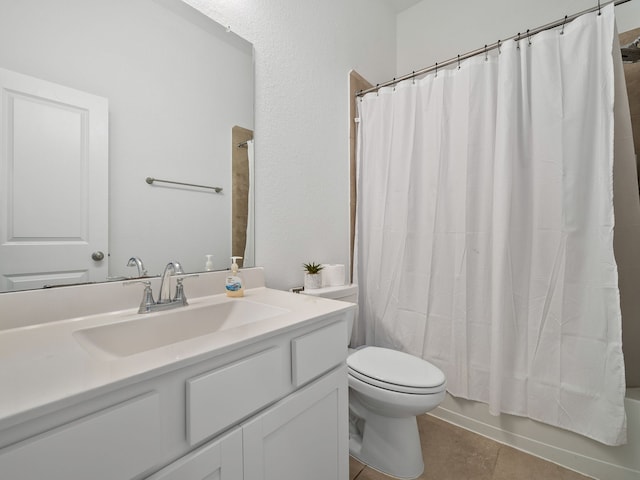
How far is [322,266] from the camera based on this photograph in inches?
65.7

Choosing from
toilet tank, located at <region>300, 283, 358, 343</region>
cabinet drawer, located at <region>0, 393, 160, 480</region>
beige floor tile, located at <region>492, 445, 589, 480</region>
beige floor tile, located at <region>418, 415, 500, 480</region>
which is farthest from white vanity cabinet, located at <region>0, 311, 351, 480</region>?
beige floor tile, located at <region>492, 445, 589, 480</region>

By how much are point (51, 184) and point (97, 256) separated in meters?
0.24

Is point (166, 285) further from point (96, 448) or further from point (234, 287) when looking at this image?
point (96, 448)

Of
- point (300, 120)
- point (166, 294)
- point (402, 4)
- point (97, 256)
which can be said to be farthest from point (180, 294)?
point (402, 4)

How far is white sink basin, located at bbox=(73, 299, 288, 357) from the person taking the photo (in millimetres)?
809

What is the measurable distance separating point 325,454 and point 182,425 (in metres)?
0.54

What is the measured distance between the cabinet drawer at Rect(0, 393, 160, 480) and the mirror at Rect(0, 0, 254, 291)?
574mm

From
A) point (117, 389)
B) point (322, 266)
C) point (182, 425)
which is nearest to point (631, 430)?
point (322, 266)

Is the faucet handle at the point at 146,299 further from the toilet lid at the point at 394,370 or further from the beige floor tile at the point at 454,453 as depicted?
the beige floor tile at the point at 454,453

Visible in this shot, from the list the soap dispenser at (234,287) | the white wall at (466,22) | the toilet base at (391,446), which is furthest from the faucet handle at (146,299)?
the white wall at (466,22)

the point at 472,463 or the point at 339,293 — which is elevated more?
the point at 339,293

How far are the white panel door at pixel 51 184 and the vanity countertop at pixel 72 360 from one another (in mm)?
165

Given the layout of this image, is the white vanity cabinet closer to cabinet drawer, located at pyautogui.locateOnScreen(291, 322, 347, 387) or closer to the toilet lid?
cabinet drawer, located at pyautogui.locateOnScreen(291, 322, 347, 387)

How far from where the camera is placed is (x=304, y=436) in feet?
2.84
